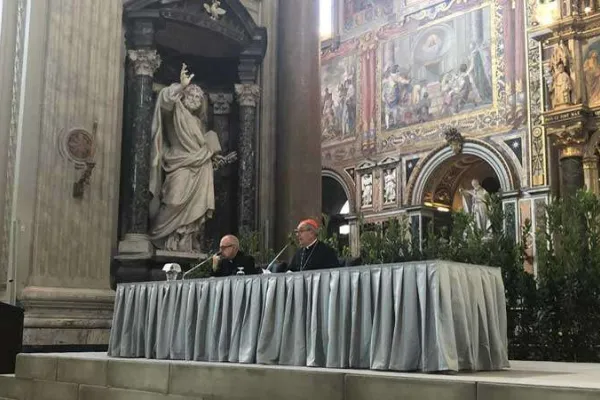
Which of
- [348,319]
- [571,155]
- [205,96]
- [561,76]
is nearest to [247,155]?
[205,96]

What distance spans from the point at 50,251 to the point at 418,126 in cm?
1161

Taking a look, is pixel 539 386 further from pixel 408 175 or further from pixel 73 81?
pixel 408 175

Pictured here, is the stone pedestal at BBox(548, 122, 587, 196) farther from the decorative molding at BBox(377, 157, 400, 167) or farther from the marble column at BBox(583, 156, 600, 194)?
the decorative molding at BBox(377, 157, 400, 167)

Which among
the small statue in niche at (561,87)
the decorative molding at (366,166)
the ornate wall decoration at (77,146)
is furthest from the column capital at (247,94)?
the decorative molding at (366,166)

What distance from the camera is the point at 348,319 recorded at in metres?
4.60

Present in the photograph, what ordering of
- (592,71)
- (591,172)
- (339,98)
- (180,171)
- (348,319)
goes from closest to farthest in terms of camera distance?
(348,319)
(180,171)
(591,172)
(592,71)
(339,98)

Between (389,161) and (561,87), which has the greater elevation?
(561,87)

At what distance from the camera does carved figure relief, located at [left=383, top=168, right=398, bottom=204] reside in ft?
60.0

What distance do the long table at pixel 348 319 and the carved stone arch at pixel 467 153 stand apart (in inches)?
460

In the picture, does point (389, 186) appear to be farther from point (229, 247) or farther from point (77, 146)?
point (229, 247)

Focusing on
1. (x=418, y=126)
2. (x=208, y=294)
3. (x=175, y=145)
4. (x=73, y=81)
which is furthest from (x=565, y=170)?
(x=208, y=294)

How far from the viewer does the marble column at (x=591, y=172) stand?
14898 millimetres

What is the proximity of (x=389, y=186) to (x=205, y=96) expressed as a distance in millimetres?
8945

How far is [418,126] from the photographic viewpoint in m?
18.0
